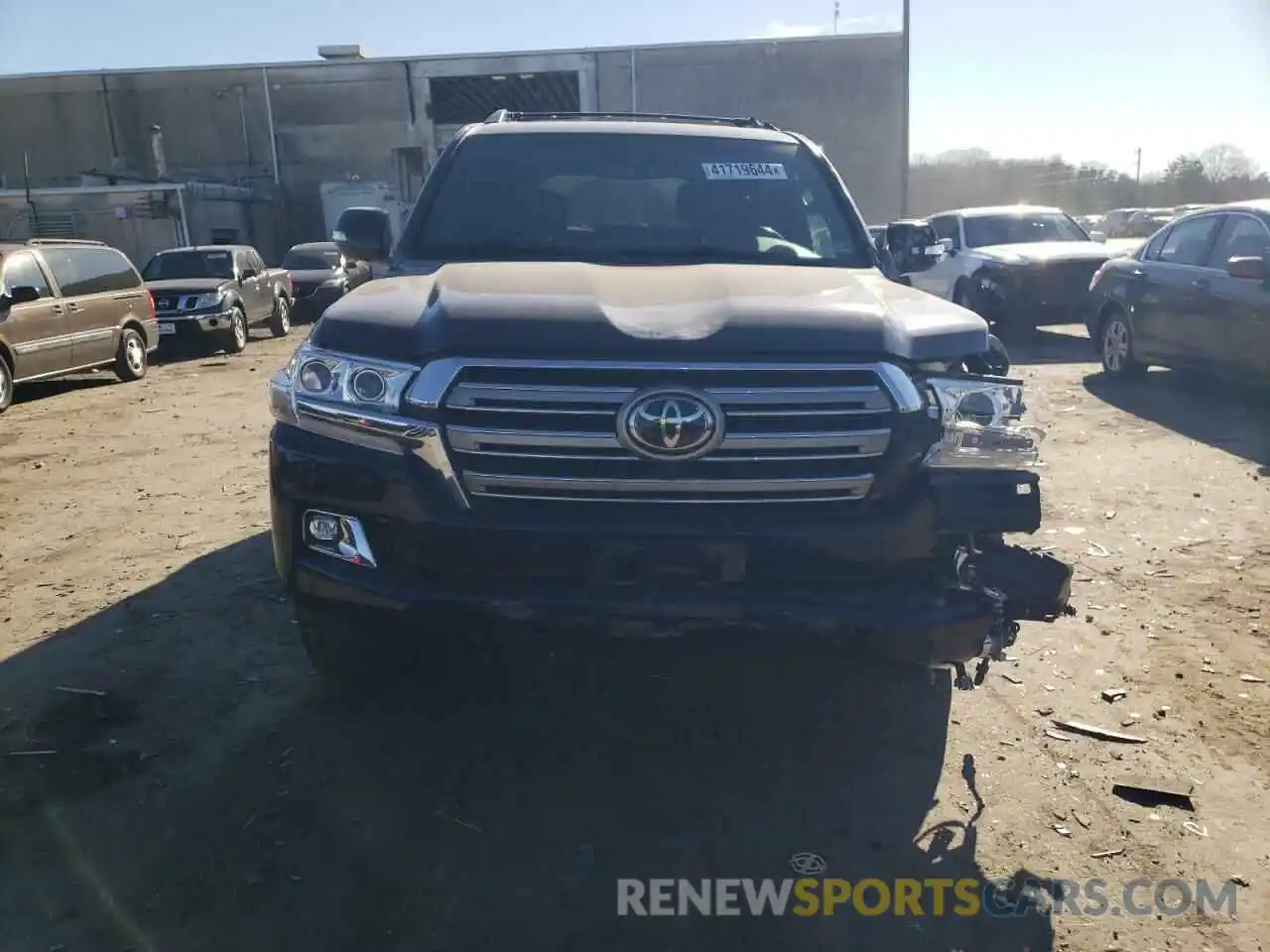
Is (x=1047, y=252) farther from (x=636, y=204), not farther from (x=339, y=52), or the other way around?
(x=339, y=52)

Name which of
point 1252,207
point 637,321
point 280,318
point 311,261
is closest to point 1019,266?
point 1252,207

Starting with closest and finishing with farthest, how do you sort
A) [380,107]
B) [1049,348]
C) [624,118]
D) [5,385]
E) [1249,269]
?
[624,118] < [1249,269] < [5,385] < [1049,348] < [380,107]

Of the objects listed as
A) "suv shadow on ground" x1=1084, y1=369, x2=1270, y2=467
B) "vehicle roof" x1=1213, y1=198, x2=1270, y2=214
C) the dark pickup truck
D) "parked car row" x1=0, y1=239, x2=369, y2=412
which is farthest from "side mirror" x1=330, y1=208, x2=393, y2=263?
the dark pickup truck

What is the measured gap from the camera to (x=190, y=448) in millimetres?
8352

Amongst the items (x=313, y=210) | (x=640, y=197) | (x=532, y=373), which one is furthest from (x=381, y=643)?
Answer: (x=313, y=210)

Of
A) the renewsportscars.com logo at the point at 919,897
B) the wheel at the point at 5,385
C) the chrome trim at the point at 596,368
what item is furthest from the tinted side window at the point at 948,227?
the renewsportscars.com logo at the point at 919,897

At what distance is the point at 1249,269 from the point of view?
770cm

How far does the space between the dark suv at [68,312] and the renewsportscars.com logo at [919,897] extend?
10.4 m

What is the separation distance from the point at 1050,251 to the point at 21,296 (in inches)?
488

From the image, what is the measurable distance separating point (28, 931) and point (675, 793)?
174 centimetres

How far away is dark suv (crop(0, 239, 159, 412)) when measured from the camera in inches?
419

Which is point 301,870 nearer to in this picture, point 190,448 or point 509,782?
point 509,782

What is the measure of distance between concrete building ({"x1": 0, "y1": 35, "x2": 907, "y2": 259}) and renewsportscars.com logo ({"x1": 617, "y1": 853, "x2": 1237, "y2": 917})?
31202 millimetres

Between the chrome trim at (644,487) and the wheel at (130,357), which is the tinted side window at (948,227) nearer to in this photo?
the wheel at (130,357)
